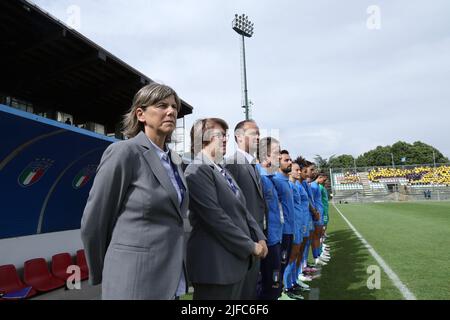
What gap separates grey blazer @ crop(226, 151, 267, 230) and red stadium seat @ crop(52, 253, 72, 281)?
15.5ft

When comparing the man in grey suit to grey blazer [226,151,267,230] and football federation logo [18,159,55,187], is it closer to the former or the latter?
grey blazer [226,151,267,230]

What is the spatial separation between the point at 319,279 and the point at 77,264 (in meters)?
5.10

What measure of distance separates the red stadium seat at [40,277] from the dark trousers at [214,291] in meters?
4.51

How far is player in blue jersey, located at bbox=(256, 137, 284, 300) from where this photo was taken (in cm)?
359

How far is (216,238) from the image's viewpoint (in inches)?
96.2

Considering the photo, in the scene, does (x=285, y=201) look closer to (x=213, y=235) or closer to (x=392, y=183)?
(x=213, y=235)

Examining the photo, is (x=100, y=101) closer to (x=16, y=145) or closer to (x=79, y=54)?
(x=79, y=54)

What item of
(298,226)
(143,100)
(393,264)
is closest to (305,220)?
(298,226)

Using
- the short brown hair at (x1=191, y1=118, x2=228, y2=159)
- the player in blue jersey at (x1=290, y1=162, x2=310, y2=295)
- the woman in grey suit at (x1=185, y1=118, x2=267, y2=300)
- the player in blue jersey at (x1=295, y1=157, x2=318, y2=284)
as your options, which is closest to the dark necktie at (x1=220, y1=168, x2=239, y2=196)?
the woman in grey suit at (x1=185, y1=118, x2=267, y2=300)

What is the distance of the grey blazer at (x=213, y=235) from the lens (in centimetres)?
235

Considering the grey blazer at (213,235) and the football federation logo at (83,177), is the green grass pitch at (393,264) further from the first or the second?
the football federation logo at (83,177)

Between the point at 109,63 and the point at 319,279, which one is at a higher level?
the point at 109,63
